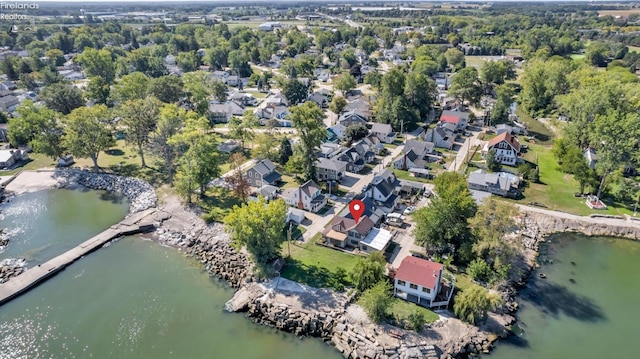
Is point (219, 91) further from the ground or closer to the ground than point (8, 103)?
further from the ground

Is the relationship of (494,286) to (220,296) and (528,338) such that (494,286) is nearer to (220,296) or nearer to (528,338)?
(528,338)

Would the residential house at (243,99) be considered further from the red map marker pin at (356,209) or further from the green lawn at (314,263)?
the green lawn at (314,263)

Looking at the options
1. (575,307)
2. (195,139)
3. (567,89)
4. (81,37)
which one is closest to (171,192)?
(195,139)

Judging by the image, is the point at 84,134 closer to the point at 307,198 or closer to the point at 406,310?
the point at 307,198

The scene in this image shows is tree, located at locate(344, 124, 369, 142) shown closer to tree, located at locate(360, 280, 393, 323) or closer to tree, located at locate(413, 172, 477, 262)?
tree, located at locate(413, 172, 477, 262)

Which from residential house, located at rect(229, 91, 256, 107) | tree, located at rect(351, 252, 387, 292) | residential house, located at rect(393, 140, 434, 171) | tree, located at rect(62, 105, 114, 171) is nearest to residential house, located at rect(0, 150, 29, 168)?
tree, located at rect(62, 105, 114, 171)

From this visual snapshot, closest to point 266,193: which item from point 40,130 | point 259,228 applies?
point 259,228
